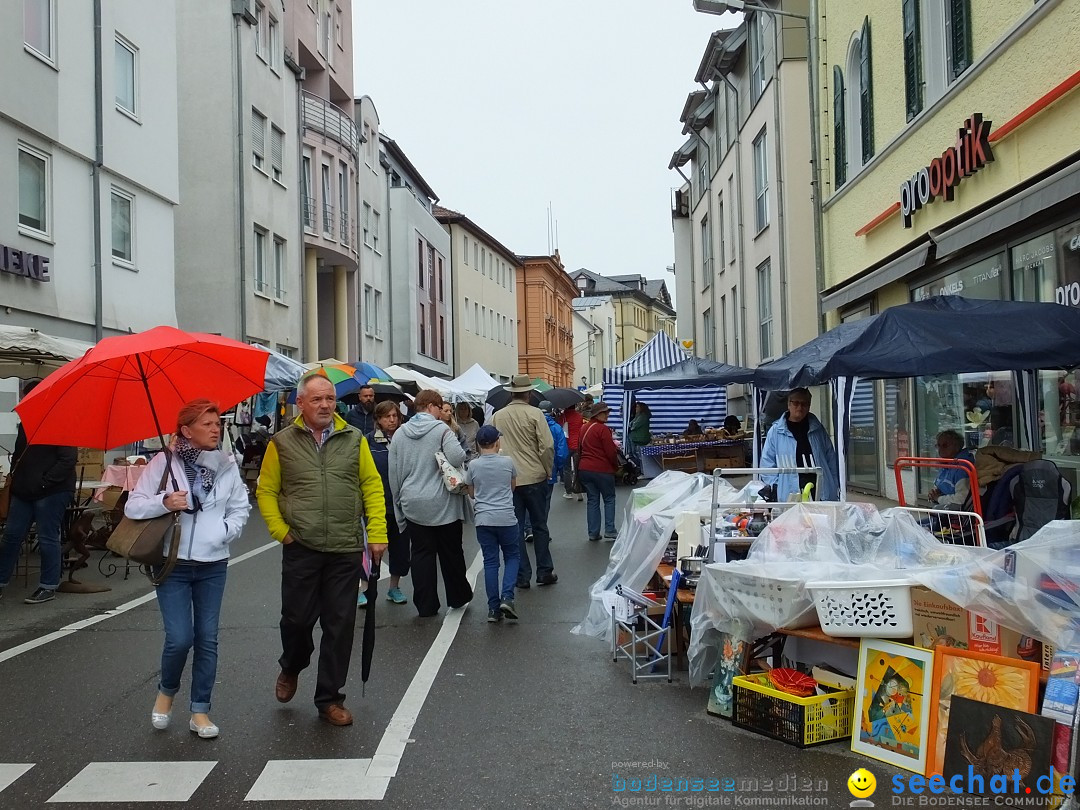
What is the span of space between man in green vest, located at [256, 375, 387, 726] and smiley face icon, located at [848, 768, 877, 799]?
8.36 feet

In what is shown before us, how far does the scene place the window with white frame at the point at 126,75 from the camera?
19.3 metres

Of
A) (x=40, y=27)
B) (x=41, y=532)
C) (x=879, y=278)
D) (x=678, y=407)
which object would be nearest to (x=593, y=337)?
(x=678, y=407)

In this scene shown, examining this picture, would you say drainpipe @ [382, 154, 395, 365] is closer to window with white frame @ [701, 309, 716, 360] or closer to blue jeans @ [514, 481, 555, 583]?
window with white frame @ [701, 309, 716, 360]

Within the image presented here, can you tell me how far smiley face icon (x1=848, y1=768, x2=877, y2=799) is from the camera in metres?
4.40

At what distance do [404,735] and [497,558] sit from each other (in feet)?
10.3

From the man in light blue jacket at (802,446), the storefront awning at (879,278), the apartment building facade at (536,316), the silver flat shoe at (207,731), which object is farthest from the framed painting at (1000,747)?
the apartment building facade at (536,316)

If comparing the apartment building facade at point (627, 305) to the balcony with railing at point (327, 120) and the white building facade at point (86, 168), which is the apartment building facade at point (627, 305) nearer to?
the balcony with railing at point (327, 120)

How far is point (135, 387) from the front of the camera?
6492 millimetres

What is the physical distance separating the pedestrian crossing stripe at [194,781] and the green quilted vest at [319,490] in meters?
1.18

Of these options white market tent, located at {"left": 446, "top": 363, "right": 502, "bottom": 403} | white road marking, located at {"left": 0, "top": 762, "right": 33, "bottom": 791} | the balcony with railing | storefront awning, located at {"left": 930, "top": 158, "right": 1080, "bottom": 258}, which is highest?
the balcony with railing

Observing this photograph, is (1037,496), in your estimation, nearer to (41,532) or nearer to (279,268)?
(41,532)

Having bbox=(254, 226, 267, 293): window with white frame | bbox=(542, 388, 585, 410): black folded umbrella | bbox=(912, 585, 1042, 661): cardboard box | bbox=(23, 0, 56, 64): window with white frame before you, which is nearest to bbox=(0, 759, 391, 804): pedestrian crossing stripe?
bbox=(912, 585, 1042, 661): cardboard box

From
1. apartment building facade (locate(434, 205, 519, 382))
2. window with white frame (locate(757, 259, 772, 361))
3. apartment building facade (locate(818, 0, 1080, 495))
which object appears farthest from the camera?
apartment building facade (locate(434, 205, 519, 382))

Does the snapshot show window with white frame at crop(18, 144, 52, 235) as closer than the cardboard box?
No
